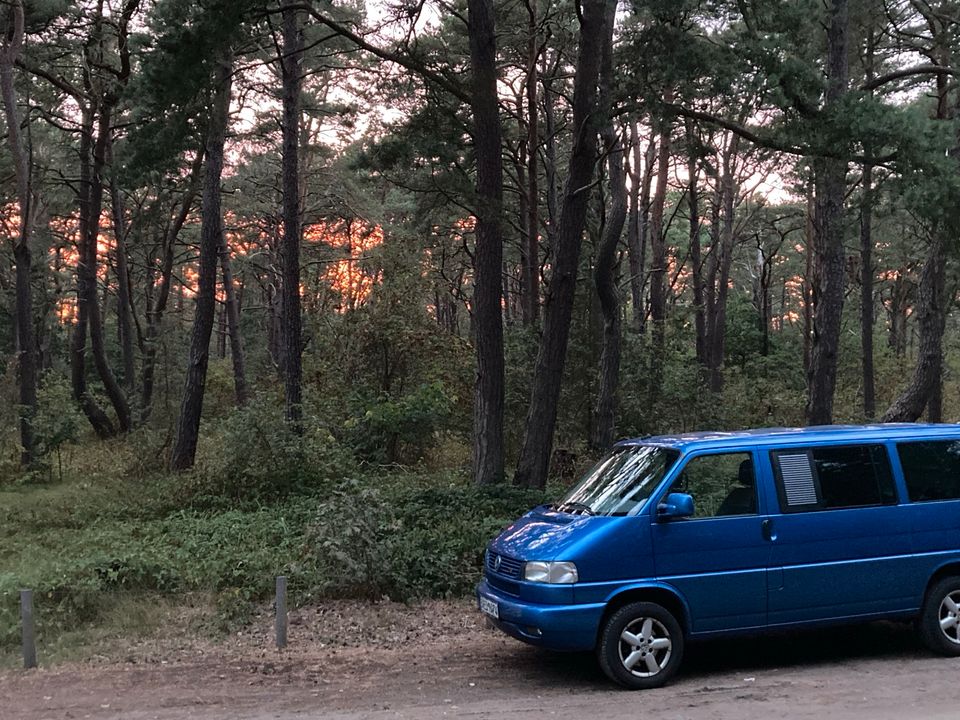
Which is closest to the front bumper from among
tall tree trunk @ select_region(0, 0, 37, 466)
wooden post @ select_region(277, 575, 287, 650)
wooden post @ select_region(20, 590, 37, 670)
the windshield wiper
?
the windshield wiper

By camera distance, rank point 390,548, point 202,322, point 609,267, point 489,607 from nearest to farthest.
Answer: point 489,607
point 390,548
point 609,267
point 202,322

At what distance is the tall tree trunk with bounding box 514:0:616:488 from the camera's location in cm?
1227

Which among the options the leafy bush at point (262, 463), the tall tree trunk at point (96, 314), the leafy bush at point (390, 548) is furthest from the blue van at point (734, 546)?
the tall tree trunk at point (96, 314)

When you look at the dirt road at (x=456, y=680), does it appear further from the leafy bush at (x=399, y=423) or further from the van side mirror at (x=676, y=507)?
the leafy bush at (x=399, y=423)

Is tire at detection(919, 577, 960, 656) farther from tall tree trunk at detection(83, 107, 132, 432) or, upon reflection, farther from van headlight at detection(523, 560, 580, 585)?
tall tree trunk at detection(83, 107, 132, 432)

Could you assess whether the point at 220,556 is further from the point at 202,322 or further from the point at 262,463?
the point at 202,322

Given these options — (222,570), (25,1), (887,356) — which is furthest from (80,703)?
(887,356)

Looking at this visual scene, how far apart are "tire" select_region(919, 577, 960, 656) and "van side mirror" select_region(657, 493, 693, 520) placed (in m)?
2.55

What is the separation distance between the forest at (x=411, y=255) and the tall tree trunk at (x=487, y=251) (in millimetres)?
50

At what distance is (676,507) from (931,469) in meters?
2.73

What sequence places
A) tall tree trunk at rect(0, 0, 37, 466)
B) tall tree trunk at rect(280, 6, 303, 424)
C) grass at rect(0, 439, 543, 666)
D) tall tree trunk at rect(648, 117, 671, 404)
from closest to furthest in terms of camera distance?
grass at rect(0, 439, 543, 666) → tall tree trunk at rect(280, 6, 303, 424) → tall tree trunk at rect(0, 0, 37, 466) → tall tree trunk at rect(648, 117, 671, 404)

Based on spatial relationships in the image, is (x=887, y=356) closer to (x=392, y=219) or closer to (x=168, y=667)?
(x=392, y=219)

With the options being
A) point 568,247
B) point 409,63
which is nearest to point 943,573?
point 568,247

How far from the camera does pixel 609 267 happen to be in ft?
49.9
